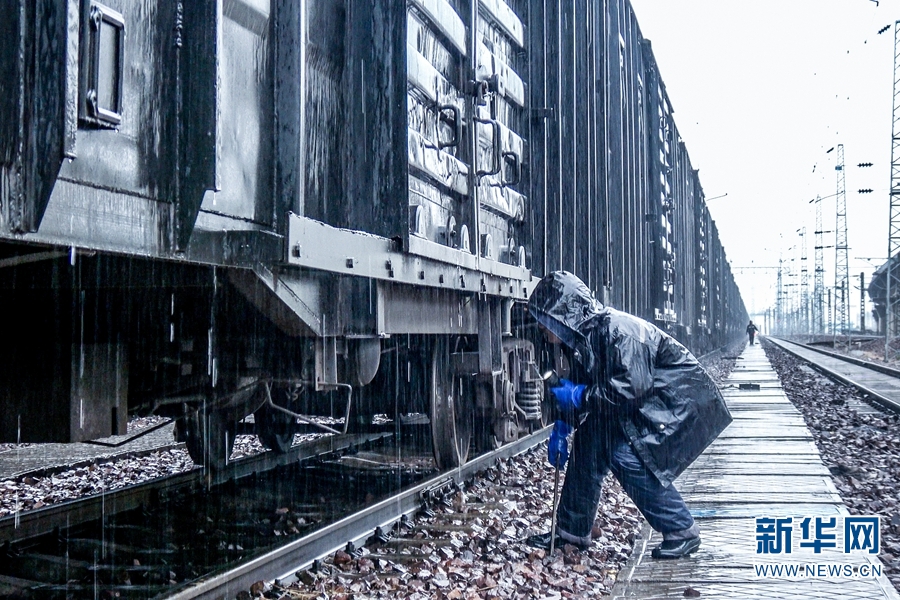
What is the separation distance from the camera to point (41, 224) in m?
2.69

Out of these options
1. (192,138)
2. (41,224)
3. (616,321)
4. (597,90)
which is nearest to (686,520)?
(616,321)

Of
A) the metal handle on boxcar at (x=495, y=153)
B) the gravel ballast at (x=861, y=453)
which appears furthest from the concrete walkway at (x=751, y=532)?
the metal handle on boxcar at (x=495, y=153)

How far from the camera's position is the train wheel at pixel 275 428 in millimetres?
7492

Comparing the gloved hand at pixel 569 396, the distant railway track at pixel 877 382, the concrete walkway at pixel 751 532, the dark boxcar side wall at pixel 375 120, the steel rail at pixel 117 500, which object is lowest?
the distant railway track at pixel 877 382

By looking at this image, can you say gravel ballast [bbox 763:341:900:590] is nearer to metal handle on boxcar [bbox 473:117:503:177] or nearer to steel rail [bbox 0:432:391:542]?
metal handle on boxcar [bbox 473:117:503:177]

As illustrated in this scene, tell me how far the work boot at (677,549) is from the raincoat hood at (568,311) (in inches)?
41.9

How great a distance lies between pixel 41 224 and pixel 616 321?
307 cm

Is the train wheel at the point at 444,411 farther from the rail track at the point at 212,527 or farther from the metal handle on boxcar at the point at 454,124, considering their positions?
the metal handle on boxcar at the point at 454,124

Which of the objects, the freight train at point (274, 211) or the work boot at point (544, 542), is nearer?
the freight train at point (274, 211)

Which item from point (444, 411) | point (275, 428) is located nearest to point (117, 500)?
point (275, 428)

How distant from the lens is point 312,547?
4.67m

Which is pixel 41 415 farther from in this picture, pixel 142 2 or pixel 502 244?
pixel 502 244

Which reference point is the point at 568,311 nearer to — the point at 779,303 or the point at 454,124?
the point at 454,124

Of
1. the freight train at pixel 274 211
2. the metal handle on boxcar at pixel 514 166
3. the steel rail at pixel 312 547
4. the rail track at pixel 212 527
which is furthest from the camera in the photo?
the metal handle on boxcar at pixel 514 166
